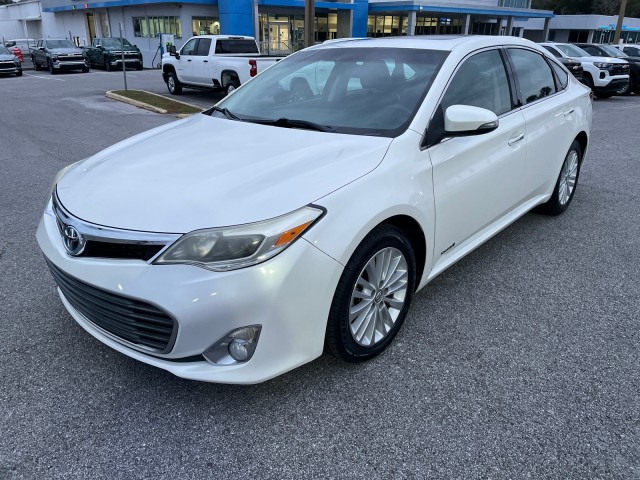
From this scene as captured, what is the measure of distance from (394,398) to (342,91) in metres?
2.02

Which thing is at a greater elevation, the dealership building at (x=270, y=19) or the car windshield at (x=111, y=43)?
the dealership building at (x=270, y=19)

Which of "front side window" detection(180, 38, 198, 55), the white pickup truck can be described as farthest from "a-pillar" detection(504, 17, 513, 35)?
"front side window" detection(180, 38, 198, 55)

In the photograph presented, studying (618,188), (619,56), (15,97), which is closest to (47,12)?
(15,97)

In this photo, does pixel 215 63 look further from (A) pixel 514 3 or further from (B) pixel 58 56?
(A) pixel 514 3

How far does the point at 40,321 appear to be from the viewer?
325 centimetres

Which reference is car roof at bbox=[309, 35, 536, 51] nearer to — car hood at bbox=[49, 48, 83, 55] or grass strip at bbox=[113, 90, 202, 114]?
grass strip at bbox=[113, 90, 202, 114]

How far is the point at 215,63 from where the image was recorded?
550 inches

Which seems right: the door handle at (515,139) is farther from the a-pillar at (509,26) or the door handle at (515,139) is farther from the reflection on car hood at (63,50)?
the a-pillar at (509,26)

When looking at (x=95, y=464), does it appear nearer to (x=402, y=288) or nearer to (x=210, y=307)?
(x=210, y=307)

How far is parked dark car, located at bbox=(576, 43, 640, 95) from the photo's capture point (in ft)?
59.2

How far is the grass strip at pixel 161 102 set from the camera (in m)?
12.3

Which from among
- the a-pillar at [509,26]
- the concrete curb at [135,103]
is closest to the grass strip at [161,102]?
the concrete curb at [135,103]

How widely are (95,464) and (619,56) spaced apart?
21.0 m

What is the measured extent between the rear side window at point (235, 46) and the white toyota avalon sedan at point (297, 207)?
11700 millimetres
